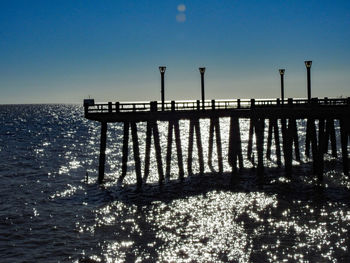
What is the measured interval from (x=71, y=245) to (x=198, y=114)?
14571 mm

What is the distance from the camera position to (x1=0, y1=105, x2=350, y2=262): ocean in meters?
16.7

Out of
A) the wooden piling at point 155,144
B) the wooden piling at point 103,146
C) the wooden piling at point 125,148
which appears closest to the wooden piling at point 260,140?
the wooden piling at point 155,144

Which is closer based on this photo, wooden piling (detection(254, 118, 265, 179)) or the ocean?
the ocean

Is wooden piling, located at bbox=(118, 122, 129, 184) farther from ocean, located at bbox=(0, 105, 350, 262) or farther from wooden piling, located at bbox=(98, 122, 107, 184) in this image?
wooden piling, located at bbox=(98, 122, 107, 184)

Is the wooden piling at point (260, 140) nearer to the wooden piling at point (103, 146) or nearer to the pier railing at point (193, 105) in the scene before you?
the pier railing at point (193, 105)

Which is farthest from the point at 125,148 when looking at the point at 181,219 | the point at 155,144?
the point at 181,219

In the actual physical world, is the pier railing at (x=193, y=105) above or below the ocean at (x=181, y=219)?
above

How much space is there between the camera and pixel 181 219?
Result: 820 inches

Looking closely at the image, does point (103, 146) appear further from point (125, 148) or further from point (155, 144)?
point (155, 144)

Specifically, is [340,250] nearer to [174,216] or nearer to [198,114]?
[174,216]

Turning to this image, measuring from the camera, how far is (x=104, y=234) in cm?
1911

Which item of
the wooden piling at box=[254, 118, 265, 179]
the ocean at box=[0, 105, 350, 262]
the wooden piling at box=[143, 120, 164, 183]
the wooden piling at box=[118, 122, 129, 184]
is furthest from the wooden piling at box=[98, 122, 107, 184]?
the wooden piling at box=[254, 118, 265, 179]

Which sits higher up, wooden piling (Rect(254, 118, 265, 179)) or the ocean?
wooden piling (Rect(254, 118, 265, 179))

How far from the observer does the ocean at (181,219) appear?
16656mm
